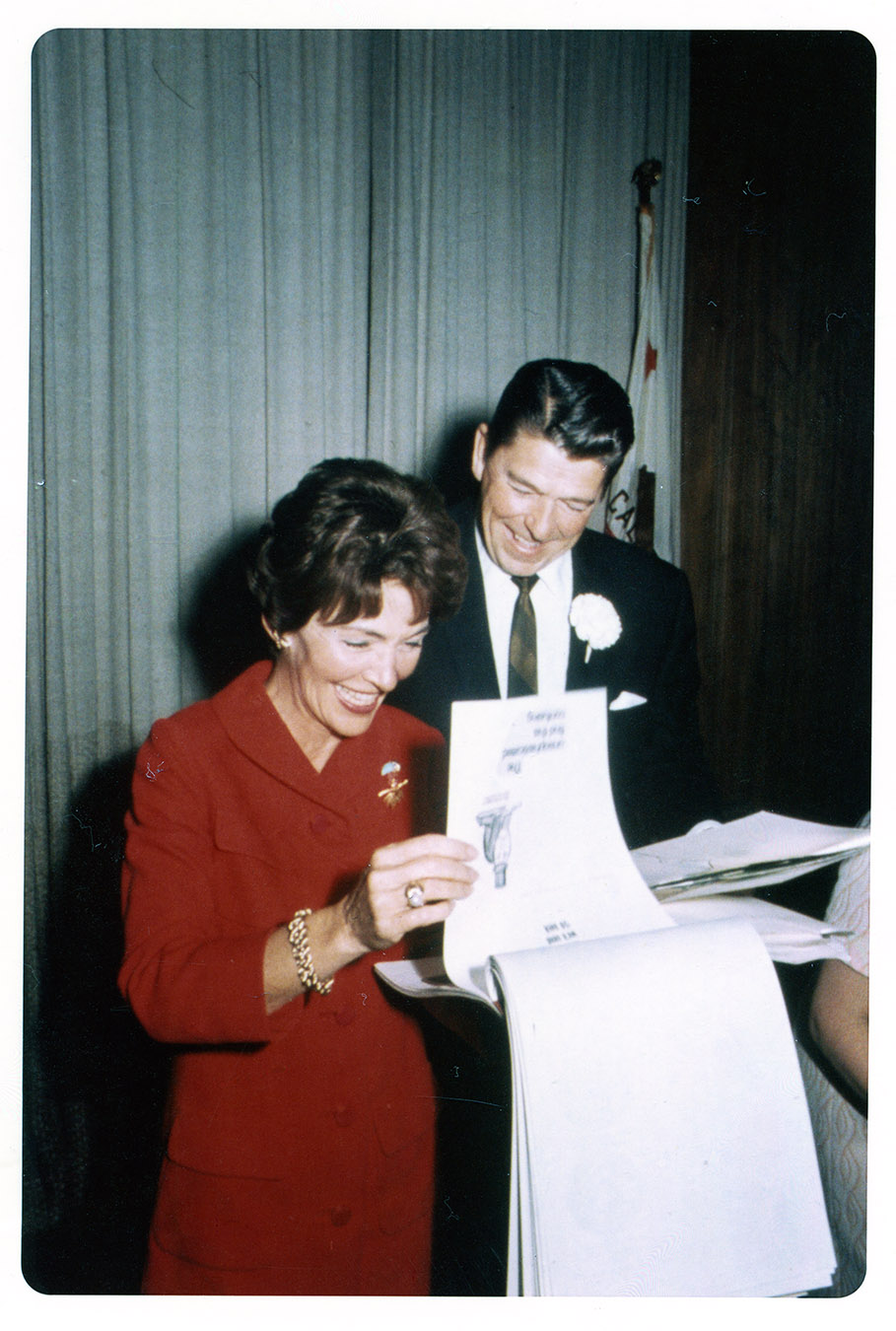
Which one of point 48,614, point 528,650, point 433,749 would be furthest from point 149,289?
point 433,749

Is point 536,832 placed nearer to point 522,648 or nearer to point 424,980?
point 424,980

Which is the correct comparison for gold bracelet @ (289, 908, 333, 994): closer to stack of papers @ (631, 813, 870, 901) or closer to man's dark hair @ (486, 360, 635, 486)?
stack of papers @ (631, 813, 870, 901)

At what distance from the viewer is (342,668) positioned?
4.11 feet

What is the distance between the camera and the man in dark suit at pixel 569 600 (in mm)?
1698

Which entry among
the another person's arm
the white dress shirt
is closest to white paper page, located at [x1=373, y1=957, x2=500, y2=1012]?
the another person's arm

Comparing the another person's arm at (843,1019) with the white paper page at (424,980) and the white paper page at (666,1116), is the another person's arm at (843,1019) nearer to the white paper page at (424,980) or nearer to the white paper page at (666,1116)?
the white paper page at (666,1116)

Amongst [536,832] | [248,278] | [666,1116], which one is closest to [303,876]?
[536,832]

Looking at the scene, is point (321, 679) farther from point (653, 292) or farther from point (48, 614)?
point (653, 292)

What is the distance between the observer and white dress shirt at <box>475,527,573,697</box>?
6.05ft

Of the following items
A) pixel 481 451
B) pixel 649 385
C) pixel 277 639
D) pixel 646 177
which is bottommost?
pixel 277 639

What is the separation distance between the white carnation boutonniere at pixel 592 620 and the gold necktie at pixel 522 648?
0.35 ft

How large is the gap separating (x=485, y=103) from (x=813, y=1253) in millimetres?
2646

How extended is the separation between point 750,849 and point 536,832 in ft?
0.95

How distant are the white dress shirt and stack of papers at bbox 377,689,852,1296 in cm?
91
